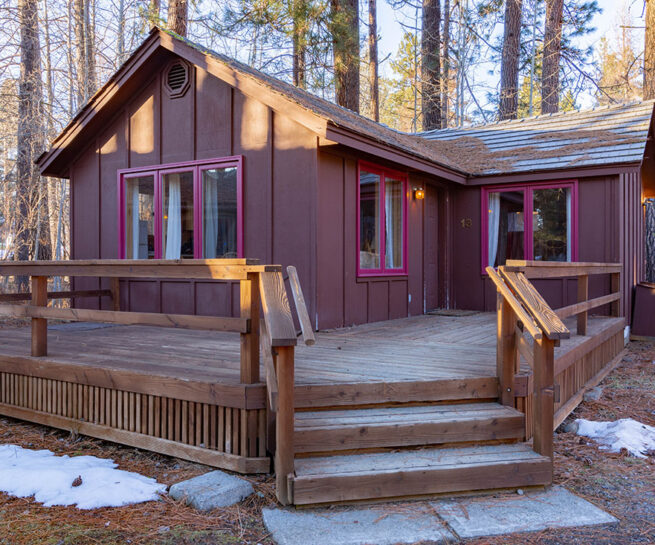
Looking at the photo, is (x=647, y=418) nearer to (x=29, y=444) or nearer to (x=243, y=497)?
(x=243, y=497)

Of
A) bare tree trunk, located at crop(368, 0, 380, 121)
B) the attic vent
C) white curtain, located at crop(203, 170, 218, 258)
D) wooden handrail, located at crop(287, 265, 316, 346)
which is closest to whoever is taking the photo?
wooden handrail, located at crop(287, 265, 316, 346)

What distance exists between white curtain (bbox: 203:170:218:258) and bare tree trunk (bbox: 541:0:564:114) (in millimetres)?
11665

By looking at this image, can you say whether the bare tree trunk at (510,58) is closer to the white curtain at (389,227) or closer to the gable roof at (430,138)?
the gable roof at (430,138)

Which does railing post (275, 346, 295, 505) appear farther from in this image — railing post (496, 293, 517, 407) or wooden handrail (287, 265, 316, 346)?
railing post (496, 293, 517, 407)

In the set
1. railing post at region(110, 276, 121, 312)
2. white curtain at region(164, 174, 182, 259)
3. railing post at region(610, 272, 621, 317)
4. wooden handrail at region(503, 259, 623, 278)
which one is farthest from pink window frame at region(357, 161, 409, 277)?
railing post at region(110, 276, 121, 312)

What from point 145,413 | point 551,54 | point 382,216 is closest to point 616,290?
point 382,216

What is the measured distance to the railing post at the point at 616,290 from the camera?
7230 millimetres


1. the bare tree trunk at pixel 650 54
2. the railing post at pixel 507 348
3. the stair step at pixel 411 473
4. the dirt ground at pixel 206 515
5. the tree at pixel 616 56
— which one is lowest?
the dirt ground at pixel 206 515

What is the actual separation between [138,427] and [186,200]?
3840 mm

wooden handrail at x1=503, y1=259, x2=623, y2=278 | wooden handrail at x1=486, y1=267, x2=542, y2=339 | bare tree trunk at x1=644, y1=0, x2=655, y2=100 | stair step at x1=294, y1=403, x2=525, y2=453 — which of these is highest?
bare tree trunk at x1=644, y1=0, x2=655, y2=100

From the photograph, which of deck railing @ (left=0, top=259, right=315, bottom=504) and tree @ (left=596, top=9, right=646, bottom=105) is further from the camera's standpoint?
tree @ (left=596, top=9, right=646, bottom=105)

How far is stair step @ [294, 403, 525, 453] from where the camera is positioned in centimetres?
312

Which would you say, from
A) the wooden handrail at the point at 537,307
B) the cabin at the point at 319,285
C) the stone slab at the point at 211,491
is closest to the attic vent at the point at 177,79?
the cabin at the point at 319,285

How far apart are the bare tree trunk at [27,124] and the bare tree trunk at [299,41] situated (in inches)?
220
